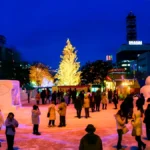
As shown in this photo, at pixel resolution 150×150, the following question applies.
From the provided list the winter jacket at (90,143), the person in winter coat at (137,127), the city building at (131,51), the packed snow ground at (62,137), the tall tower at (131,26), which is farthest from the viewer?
the tall tower at (131,26)

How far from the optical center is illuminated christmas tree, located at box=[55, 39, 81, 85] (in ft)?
165

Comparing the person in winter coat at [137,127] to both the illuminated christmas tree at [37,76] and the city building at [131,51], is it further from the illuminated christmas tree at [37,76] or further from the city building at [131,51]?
the city building at [131,51]

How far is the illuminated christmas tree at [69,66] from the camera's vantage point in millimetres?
50428

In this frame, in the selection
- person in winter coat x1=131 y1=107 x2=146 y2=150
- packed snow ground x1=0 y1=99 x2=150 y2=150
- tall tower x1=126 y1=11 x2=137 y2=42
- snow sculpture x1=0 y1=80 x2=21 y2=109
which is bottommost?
packed snow ground x1=0 y1=99 x2=150 y2=150

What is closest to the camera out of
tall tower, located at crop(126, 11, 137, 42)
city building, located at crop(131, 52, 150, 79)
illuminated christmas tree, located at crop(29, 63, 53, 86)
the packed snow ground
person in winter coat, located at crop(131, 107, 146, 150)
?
person in winter coat, located at crop(131, 107, 146, 150)

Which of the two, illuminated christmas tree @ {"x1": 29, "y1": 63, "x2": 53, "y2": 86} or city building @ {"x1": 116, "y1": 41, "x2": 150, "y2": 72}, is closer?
illuminated christmas tree @ {"x1": 29, "y1": 63, "x2": 53, "y2": 86}

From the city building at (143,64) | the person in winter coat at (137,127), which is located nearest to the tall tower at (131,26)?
the city building at (143,64)

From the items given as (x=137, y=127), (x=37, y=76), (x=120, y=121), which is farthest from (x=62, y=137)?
(x=37, y=76)

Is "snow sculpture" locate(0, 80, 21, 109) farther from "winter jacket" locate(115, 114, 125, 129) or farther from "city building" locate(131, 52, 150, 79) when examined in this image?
"city building" locate(131, 52, 150, 79)

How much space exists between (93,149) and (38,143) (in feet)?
22.7

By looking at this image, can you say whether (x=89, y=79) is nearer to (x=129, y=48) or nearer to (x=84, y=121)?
(x=84, y=121)

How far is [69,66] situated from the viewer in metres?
50.4

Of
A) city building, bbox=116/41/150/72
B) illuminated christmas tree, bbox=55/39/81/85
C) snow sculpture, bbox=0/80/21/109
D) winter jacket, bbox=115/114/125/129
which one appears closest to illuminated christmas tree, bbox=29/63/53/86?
illuminated christmas tree, bbox=55/39/81/85

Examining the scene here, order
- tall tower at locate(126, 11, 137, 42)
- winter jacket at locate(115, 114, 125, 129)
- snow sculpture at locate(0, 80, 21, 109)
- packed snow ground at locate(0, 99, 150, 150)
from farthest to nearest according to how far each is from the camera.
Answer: tall tower at locate(126, 11, 137, 42) < snow sculpture at locate(0, 80, 21, 109) < packed snow ground at locate(0, 99, 150, 150) < winter jacket at locate(115, 114, 125, 129)
